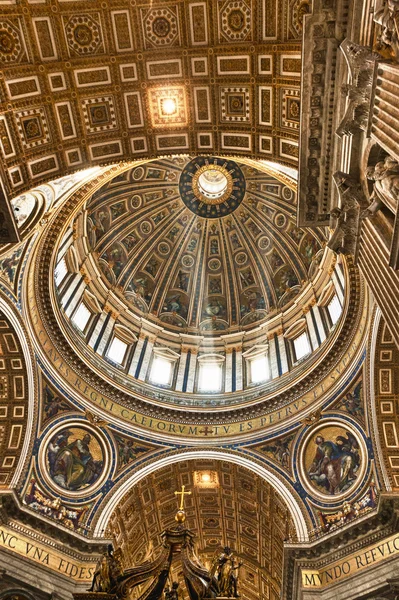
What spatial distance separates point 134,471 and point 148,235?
47.6ft

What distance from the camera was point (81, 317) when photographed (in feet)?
78.9

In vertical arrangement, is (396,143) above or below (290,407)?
above

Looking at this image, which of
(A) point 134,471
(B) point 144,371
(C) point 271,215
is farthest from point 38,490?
(C) point 271,215

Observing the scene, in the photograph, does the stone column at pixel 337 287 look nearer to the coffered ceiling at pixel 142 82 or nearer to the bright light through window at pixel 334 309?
the bright light through window at pixel 334 309

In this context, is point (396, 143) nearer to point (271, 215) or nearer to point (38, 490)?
point (38, 490)

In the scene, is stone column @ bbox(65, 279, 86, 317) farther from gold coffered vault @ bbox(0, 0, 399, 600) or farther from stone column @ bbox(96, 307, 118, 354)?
stone column @ bbox(96, 307, 118, 354)

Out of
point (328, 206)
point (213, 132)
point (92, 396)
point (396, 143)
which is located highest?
point (396, 143)

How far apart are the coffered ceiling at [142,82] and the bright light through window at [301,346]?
428 inches

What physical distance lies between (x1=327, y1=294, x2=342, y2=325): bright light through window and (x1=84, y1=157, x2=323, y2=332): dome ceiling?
3.84 metres

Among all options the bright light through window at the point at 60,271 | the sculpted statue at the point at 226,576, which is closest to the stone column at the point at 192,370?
the bright light through window at the point at 60,271

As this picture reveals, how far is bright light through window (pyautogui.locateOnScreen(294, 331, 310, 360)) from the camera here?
77.1 feet

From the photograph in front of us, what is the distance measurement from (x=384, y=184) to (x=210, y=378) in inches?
691

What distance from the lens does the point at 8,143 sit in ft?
43.6

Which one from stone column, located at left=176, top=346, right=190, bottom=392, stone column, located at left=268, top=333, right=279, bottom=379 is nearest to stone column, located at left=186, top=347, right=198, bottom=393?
stone column, located at left=176, top=346, right=190, bottom=392
